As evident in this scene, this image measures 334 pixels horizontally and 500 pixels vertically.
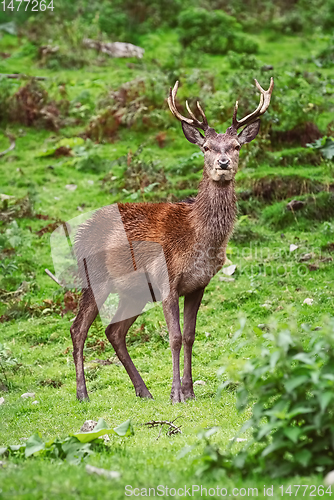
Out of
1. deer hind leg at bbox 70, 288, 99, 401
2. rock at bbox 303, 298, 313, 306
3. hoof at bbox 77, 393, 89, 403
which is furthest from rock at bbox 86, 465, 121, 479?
rock at bbox 303, 298, 313, 306

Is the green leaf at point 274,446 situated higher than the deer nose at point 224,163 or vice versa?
the deer nose at point 224,163

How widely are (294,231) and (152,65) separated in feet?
35.4

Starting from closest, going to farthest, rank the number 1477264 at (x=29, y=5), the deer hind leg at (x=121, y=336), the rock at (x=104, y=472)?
the rock at (x=104, y=472), the deer hind leg at (x=121, y=336), the number 1477264 at (x=29, y=5)

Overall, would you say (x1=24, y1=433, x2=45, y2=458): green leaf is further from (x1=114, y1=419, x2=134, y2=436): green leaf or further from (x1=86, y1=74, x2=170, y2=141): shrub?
(x1=86, y1=74, x2=170, y2=141): shrub

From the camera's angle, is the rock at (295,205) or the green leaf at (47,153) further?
the green leaf at (47,153)

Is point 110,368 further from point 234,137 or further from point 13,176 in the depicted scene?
point 13,176

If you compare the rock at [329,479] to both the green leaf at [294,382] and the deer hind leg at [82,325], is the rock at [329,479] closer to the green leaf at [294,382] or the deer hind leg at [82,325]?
the green leaf at [294,382]

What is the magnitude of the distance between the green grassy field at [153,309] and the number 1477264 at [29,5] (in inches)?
286

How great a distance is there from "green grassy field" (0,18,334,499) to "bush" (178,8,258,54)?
2.32 m

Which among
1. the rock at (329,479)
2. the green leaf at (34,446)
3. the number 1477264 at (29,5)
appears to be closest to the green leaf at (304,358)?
the rock at (329,479)

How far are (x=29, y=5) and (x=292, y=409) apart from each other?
26.4 meters

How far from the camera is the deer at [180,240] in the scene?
8.41m

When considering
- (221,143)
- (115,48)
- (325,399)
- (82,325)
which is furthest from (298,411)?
(115,48)

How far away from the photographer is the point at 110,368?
1017 centimetres
